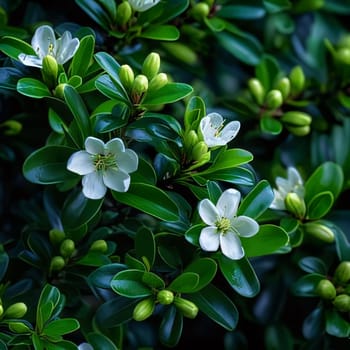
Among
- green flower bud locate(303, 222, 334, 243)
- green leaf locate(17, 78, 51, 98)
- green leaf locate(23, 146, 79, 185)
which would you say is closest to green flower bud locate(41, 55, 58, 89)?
green leaf locate(17, 78, 51, 98)

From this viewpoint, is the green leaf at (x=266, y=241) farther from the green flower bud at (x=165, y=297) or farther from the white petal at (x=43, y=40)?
the white petal at (x=43, y=40)

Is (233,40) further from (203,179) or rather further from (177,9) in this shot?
(203,179)

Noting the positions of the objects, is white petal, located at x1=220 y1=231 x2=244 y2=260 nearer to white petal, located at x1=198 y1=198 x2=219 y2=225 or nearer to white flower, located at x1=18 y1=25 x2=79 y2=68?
white petal, located at x1=198 y1=198 x2=219 y2=225

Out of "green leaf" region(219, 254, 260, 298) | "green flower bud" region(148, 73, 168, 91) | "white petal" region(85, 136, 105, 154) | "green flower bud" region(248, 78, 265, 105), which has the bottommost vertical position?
"green leaf" region(219, 254, 260, 298)

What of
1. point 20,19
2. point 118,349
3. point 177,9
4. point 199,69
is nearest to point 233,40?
point 199,69

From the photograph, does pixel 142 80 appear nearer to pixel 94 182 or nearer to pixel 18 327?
pixel 94 182
